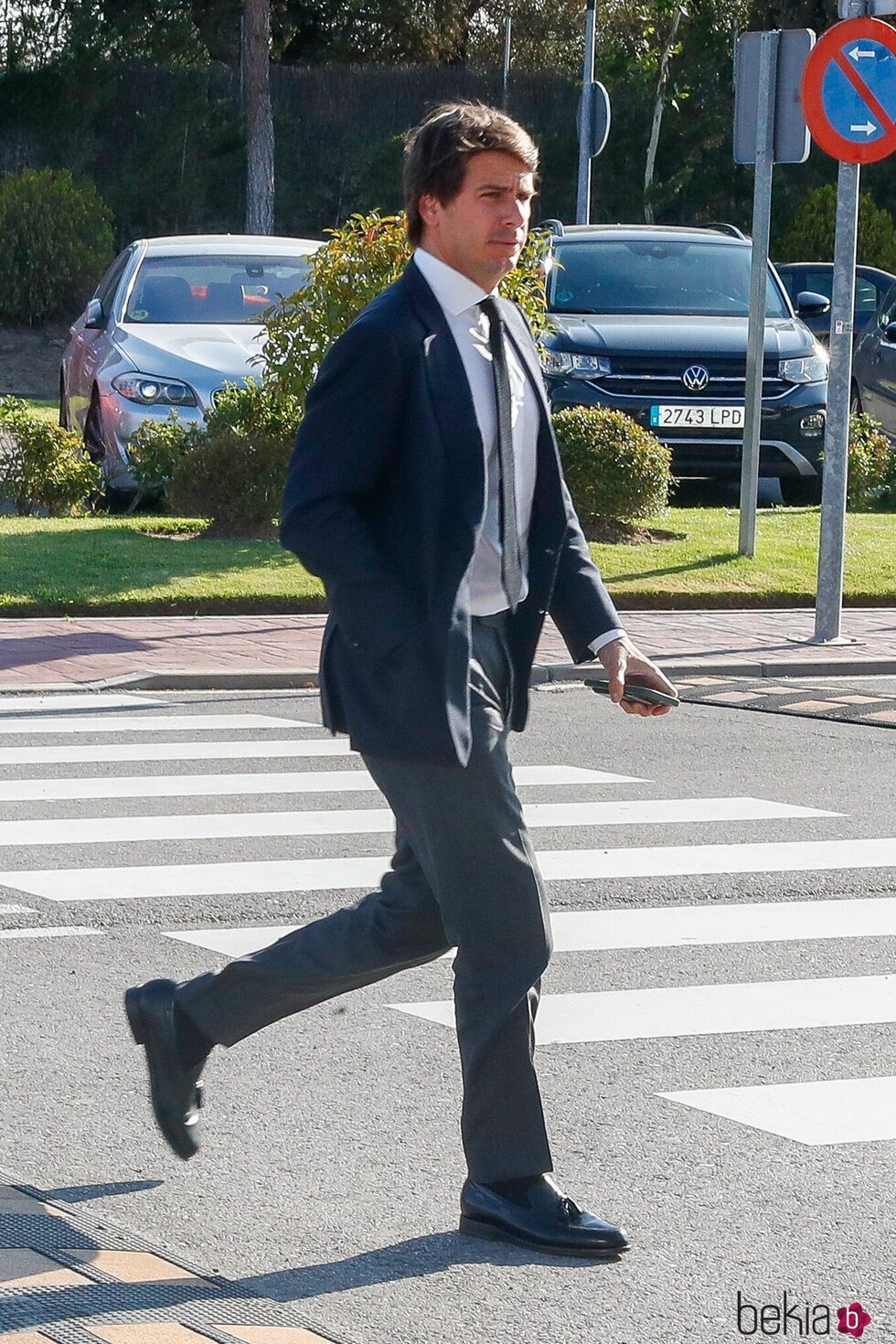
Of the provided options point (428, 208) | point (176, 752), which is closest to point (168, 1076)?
point (428, 208)

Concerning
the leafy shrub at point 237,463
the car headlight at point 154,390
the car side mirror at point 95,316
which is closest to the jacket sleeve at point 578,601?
the leafy shrub at point 237,463

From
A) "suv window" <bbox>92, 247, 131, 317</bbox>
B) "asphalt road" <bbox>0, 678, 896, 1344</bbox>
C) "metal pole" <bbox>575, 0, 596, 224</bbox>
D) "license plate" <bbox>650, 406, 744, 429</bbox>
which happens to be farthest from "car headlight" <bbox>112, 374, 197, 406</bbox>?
"metal pole" <bbox>575, 0, 596, 224</bbox>

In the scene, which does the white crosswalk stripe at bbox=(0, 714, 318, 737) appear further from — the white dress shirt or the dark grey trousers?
the white dress shirt

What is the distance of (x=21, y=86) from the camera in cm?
3722

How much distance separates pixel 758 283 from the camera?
41.7 ft

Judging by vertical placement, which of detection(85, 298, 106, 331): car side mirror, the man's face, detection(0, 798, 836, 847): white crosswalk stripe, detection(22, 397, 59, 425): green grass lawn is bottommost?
detection(22, 397, 59, 425): green grass lawn

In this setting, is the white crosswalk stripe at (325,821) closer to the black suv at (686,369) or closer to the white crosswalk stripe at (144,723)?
the white crosswalk stripe at (144,723)

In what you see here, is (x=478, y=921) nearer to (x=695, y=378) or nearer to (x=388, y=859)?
(x=388, y=859)

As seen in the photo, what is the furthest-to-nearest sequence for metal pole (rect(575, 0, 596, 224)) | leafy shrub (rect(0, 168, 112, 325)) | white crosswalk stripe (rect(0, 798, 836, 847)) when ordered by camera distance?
leafy shrub (rect(0, 168, 112, 325))
metal pole (rect(575, 0, 596, 224))
white crosswalk stripe (rect(0, 798, 836, 847))

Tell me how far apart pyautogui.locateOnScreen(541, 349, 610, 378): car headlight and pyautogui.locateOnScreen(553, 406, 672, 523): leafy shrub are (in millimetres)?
889

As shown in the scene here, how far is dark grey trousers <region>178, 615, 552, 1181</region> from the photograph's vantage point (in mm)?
3596

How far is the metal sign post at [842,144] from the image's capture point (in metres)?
11.0

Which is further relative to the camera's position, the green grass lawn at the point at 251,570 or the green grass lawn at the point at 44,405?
the green grass lawn at the point at 44,405

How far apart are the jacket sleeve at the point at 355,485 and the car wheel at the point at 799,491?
12.1 meters
